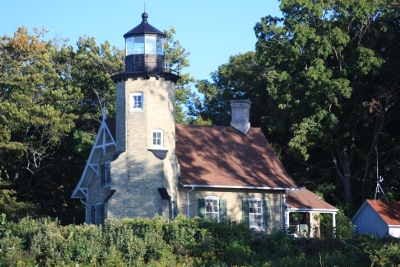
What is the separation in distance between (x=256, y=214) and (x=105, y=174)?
670 centimetres

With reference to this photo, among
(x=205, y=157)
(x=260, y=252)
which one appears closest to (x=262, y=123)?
(x=205, y=157)

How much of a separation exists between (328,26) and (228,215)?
11.5m

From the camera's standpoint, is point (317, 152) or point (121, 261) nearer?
point (121, 261)

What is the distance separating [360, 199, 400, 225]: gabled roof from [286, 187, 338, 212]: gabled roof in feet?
5.77

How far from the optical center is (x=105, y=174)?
119 ft

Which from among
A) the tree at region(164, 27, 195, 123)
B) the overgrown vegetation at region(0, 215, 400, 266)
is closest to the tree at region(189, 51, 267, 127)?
the tree at region(164, 27, 195, 123)

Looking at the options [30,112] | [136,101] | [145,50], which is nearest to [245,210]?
[136,101]

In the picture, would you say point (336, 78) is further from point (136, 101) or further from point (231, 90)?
point (136, 101)

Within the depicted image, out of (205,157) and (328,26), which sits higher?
(328,26)

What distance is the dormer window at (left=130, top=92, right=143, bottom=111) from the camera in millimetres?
34781

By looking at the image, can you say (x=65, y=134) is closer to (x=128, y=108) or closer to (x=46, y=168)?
(x=46, y=168)

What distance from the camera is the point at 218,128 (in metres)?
39.7

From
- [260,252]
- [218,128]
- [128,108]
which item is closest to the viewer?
[260,252]

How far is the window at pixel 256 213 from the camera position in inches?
1421
